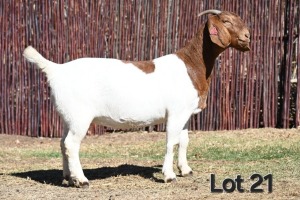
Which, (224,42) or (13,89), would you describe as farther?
(13,89)

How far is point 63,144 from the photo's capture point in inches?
356

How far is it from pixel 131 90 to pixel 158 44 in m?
4.90

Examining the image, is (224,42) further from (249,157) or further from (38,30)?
(38,30)

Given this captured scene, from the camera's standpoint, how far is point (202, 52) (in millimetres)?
9391

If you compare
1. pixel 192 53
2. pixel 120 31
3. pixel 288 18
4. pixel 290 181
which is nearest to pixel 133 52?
pixel 120 31

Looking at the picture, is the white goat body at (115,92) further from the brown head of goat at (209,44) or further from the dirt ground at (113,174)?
the dirt ground at (113,174)

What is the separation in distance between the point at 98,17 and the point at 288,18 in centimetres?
320

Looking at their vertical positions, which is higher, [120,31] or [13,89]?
[120,31]

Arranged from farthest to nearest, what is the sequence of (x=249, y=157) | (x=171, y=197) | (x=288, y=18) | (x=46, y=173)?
(x=288, y=18), (x=249, y=157), (x=46, y=173), (x=171, y=197)

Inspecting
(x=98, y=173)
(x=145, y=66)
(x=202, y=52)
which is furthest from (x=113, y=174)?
(x=202, y=52)

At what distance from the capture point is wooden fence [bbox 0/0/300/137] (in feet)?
44.8

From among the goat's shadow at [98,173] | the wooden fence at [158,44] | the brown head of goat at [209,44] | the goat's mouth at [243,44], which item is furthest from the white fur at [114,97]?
the wooden fence at [158,44]

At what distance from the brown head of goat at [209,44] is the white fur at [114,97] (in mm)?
123

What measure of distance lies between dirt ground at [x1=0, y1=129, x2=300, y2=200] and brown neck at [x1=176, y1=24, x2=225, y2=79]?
129 centimetres
